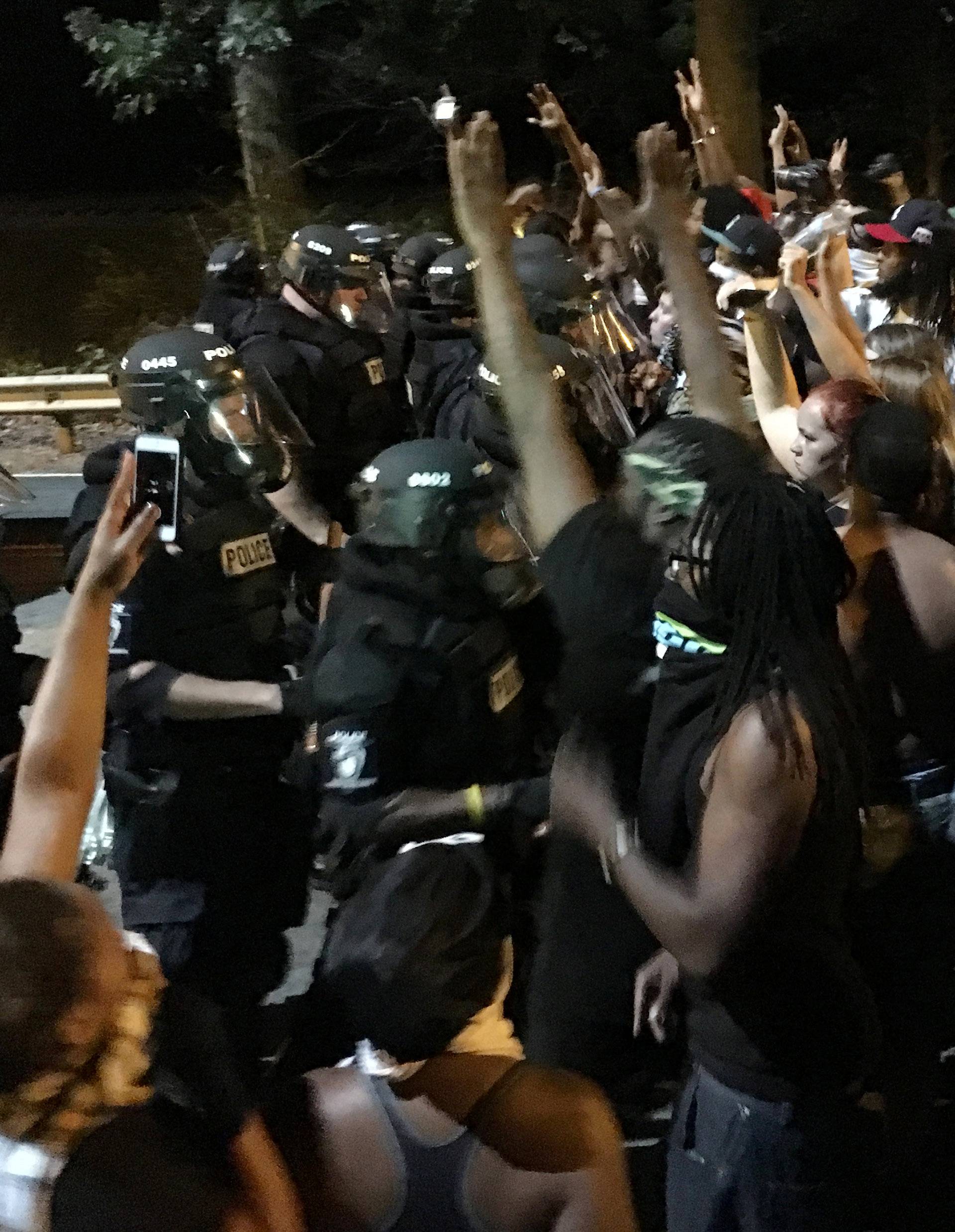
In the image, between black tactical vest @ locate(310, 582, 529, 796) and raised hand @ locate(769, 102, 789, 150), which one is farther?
raised hand @ locate(769, 102, 789, 150)

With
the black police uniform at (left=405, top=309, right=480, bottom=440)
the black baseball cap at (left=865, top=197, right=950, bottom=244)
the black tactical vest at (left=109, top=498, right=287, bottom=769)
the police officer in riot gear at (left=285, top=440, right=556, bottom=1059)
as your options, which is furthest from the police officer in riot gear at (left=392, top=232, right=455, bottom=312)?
the police officer in riot gear at (left=285, top=440, right=556, bottom=1059)

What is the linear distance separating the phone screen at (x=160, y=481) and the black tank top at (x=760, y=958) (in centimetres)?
106

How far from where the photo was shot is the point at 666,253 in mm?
2924

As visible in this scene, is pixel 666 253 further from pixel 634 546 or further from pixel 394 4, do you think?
pixel 394 4

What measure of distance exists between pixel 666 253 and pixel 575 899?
141 centimetres

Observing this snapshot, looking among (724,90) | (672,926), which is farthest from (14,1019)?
(724,90)

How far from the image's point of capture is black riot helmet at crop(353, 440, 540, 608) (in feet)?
8.69

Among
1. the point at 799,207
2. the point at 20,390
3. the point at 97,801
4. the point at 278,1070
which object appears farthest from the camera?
the point at 20,390

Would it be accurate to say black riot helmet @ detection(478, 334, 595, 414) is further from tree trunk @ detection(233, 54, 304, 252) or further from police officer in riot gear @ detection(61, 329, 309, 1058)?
tree trunk @ detection(233, 54, 304, 252)

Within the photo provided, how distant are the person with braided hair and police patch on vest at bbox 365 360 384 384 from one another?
3.87 m

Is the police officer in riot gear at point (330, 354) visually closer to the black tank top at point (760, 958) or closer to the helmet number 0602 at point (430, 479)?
the helmet number 0602 at point (430, 479)

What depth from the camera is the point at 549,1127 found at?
1.75m

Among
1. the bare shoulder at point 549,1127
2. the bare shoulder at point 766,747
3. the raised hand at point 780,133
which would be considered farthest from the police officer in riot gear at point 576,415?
the raised hand at point 780,133

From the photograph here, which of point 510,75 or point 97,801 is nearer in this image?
point 97,801
